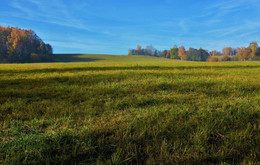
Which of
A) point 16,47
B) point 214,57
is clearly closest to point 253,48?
point 214,57

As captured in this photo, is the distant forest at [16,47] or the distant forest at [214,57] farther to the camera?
the distant forest at [214,57]

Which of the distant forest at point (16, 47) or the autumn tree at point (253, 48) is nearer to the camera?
the distant forest at point (16, 47)

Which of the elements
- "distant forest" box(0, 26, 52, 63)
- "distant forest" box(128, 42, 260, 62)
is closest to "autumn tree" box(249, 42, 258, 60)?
"distant forest" box(128, 42, 260, 62)

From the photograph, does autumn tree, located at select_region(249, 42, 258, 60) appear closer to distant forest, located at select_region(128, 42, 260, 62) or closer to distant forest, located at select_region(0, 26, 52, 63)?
distant forest, located at select_region(128, 42, 260, 62)

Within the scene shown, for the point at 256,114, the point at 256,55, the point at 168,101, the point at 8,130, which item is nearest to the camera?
the point at 8,130

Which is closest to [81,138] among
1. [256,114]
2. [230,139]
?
[230,139]

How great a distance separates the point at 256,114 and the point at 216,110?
722mm

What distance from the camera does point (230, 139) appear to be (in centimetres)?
216

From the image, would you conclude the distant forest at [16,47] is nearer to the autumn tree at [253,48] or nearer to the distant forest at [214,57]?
the distant forest at [214,57]

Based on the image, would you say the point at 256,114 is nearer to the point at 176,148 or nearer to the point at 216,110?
the point at 216,110

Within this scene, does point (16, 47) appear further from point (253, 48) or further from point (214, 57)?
point (253, 48)

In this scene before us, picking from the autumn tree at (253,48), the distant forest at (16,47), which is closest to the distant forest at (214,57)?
the autumn tree at (253,48)

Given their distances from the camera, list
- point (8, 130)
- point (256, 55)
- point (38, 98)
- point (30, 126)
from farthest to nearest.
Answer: point (256, 55) → point (38, 98) → point (30, 126) → point (8, 130)

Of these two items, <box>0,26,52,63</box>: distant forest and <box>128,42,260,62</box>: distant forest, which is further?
<box>128,42,260,62</box>: distant forest
